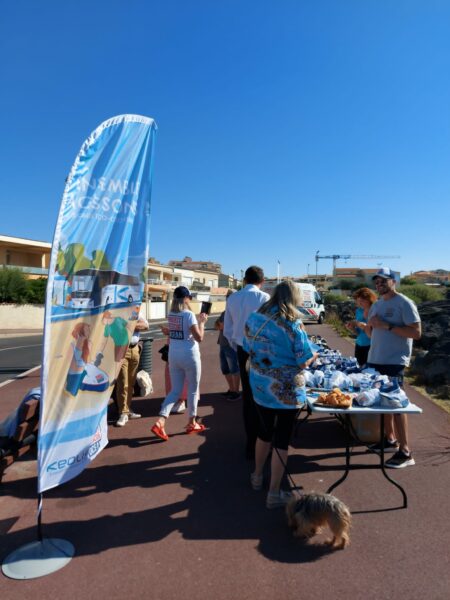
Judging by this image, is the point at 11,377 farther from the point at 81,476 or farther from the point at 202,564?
the point at 202,564

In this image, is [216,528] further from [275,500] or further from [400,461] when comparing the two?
[400,461]

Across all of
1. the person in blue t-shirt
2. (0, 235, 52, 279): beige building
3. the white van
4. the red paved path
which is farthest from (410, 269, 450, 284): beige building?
the red paved path

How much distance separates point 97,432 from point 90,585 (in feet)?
3.61

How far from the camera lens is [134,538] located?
310 cm

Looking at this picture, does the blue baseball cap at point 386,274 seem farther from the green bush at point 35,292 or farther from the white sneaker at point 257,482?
the green bush at point 35,292

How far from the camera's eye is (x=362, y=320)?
262 inches

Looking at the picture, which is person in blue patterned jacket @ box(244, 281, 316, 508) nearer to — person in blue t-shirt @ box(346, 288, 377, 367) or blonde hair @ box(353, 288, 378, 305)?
person in blue t-shirt @ box(346, 288, 377, 367)

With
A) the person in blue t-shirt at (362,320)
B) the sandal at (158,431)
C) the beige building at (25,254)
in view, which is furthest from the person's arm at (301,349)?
the beige building at (25,254)

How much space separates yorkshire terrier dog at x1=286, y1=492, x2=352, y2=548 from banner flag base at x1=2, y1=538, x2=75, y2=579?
1558 mm

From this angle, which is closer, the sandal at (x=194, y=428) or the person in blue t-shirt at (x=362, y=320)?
the sandal at (x=194, y=428)

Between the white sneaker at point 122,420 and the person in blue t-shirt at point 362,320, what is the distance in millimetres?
3330

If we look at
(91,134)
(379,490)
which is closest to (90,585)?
(379,490)

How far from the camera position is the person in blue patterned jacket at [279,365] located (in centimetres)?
346

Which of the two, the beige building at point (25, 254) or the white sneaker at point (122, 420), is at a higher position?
the beige building at point (25, 254)
